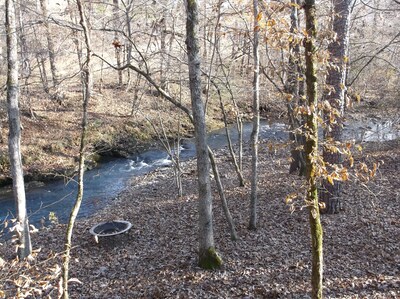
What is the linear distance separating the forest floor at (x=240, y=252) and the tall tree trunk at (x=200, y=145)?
1.16 ft

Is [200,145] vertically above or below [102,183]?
above

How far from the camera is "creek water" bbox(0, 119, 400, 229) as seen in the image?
42.0 feet

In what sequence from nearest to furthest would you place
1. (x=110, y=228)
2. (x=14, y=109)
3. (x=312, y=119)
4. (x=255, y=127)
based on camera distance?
(x=312, y=119) < (x=14, y=109) < (x=255, y=127) < (x=110, y=228)

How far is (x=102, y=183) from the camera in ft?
51.2

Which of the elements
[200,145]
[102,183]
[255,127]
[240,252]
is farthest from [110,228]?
Result: [102,183]

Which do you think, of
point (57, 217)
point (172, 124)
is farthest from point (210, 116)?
point (57, 217)

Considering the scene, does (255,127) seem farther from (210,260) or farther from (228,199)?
(228,199)

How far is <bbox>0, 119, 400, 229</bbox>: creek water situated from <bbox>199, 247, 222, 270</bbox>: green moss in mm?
4157

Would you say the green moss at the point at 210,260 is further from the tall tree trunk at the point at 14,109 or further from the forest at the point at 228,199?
the tall tree trunk at the point at 14,109

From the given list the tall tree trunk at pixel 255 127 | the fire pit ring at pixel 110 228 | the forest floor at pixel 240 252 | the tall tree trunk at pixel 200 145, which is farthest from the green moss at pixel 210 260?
the fire pit ring at pixel 110 228

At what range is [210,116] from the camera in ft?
84.1

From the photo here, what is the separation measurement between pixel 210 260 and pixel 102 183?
9762 millimetres

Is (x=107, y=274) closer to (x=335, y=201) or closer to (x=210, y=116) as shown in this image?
(x=335, y=201)

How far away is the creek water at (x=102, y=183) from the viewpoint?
42.0ft
